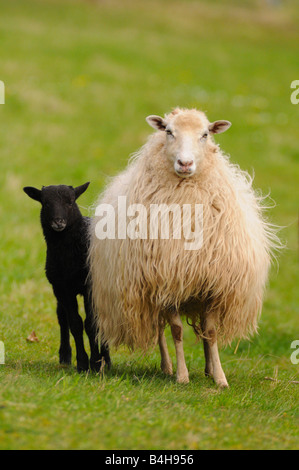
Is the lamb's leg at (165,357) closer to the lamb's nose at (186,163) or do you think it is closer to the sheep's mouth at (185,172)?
the sheep's mouth at (185,172)

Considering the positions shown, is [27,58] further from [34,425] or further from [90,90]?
[34,425]

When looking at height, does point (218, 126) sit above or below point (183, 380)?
above

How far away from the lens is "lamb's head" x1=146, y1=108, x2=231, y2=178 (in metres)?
6.12

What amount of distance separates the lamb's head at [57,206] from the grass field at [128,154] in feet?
4.39

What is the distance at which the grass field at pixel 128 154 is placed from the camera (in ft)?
15.8

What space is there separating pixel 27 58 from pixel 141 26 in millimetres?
11637

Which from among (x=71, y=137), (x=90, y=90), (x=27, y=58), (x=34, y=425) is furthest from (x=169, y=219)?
(x=27, y=58)

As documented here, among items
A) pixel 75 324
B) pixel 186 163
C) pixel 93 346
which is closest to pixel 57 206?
pixel 75 324

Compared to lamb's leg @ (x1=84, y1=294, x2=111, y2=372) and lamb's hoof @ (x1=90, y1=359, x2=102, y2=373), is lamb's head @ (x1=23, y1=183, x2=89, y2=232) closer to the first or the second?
lamb's leg @ (x1=84, y1=294, x2=111, y2=372)

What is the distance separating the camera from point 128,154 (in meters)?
19.3

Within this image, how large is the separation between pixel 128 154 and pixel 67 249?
1284 centimetres

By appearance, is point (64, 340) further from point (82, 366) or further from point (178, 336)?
point (178, 336)

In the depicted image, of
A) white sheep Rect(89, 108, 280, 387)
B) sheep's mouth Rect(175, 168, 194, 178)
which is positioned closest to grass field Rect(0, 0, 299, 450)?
white sheep Rect(89, 108, 280, 387)

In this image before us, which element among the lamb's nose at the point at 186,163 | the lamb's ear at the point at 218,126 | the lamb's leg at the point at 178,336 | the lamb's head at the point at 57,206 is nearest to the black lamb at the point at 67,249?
the lamb's head at the point at 57,206
